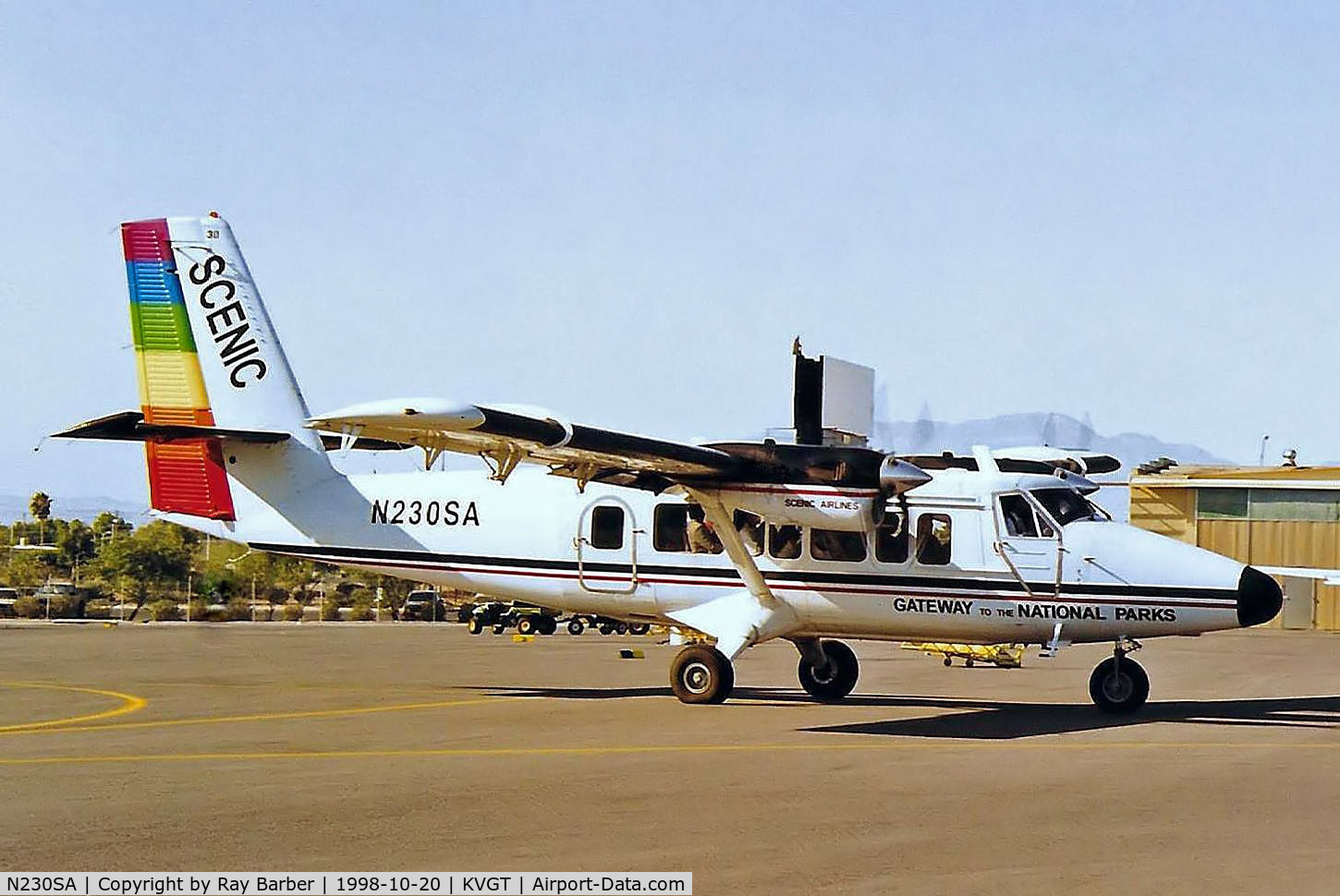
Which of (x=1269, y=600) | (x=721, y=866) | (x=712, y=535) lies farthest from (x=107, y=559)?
(x=721, y=866)

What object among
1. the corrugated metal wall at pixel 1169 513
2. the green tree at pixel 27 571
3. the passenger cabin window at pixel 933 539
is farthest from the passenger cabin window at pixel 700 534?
the green tree at pixel 27 571

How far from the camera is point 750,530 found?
19.0m

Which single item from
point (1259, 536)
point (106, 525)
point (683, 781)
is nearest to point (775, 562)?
point (683, 781)

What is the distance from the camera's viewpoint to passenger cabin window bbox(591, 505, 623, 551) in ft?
64.4

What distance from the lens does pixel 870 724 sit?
16.5 metres

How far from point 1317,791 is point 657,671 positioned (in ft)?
49.9

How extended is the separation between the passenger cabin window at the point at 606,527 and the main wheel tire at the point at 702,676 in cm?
195

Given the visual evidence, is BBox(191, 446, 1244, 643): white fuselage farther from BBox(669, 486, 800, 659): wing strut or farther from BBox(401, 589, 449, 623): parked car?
BBox(401, 589, 449, 623): parked car

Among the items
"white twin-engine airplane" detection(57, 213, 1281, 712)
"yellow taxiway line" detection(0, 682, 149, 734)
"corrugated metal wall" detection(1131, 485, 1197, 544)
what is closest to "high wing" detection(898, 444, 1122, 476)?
"white twin-engine airplane" detection(57, 213, 1281, 712)

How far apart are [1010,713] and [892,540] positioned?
246 centimetres

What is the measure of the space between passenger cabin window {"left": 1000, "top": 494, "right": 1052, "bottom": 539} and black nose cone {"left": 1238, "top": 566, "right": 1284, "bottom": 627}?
2.22 metres

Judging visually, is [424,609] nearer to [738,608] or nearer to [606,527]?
[606,527]

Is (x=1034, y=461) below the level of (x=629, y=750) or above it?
above
